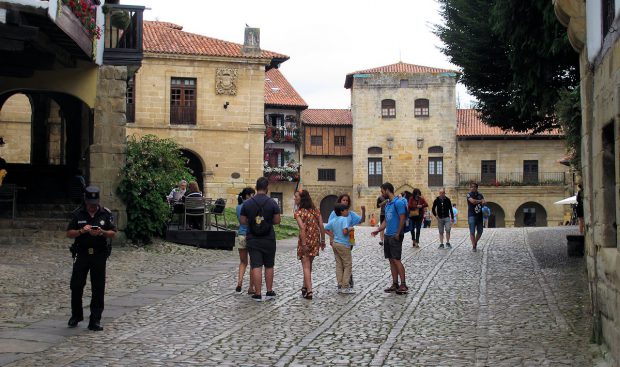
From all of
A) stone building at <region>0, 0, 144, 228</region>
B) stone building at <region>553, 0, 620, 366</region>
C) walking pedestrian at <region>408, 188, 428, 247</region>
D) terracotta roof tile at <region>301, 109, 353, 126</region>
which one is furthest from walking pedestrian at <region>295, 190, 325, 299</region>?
terracotta roof tile at <region>301, 109, 353, 126</region>

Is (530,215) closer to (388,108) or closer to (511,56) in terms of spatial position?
(388,108)

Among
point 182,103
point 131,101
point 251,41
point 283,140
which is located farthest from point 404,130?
point 131,101

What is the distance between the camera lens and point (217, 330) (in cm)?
876

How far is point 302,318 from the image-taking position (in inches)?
376

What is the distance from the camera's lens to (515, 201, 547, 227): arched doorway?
5672cm

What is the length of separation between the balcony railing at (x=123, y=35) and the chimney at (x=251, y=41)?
16.6 meters

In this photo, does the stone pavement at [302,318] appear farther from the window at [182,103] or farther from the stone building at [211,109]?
the window at [182,103]

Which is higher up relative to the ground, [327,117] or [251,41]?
[251,41]

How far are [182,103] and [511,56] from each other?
2198 cm

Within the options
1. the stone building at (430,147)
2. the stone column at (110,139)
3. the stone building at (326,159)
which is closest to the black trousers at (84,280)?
the stone column at (110,139)

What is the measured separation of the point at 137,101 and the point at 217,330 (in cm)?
2704

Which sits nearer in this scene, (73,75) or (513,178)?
(73,75)

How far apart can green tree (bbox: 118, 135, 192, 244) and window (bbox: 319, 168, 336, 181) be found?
1575 inches

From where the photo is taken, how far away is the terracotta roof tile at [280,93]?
176 ft
